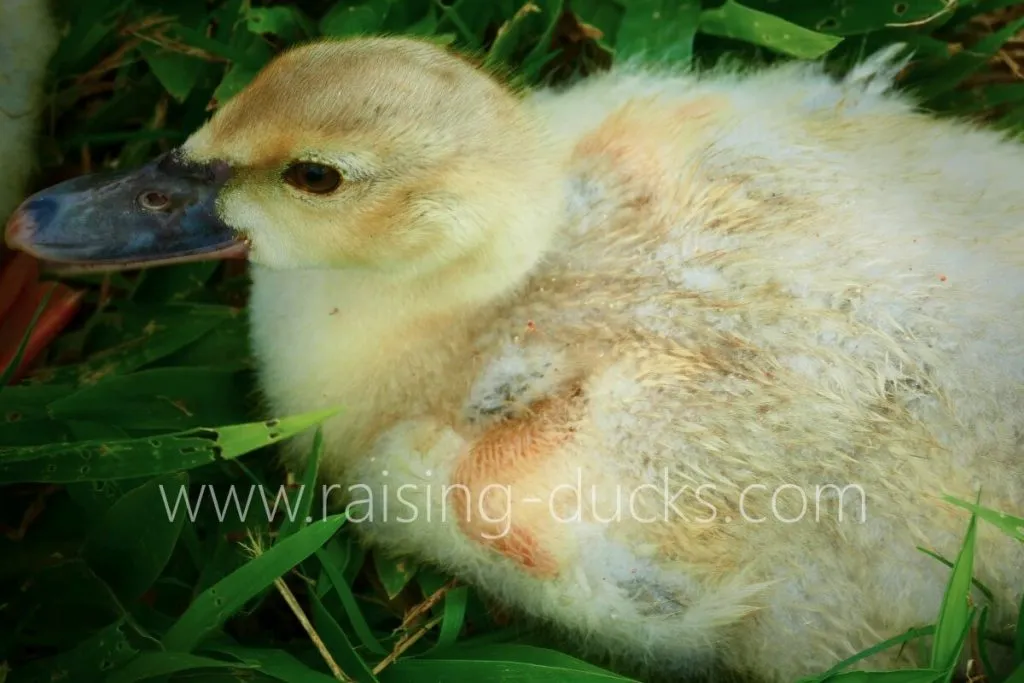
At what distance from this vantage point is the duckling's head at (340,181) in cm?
110

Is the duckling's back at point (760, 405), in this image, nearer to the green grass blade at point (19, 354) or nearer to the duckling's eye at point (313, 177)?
the duckling's eye at point (313, 177)

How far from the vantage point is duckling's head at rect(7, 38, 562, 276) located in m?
1.10

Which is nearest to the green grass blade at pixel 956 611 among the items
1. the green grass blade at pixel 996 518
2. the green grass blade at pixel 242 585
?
the green grass blade at pixel 996 518

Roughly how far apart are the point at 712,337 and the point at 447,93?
0.42 meters

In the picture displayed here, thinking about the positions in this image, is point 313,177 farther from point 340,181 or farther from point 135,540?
point 135,540

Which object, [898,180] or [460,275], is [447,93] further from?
[898,180]

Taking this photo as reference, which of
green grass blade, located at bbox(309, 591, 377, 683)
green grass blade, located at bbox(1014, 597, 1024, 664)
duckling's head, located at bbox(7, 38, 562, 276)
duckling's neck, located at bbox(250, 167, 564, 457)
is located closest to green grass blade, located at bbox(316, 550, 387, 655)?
green grass blade, located at bbox(309, 591, 377, 683)

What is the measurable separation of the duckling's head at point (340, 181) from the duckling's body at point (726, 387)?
0.27ft

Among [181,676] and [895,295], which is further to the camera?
[181,676]

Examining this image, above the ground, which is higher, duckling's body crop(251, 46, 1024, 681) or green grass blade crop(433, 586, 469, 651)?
duckling's body crop(251, 46, 1024, 681)

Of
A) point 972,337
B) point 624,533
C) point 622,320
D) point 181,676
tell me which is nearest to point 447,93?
point 622,320

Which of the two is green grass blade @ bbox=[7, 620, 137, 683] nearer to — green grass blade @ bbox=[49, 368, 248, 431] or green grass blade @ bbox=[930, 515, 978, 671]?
green grass blade @ bbox=[49, 368, 248, 431]

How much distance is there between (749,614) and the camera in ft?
3.72

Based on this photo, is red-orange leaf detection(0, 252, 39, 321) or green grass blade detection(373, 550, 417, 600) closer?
green grass blade detection(373, 550, 417, 600)
